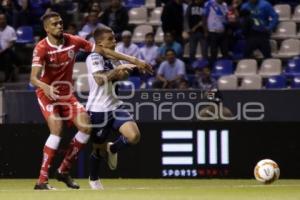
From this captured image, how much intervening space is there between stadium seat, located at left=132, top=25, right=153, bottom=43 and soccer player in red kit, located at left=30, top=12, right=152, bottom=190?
8.82m

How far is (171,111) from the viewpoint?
17875 millimetres

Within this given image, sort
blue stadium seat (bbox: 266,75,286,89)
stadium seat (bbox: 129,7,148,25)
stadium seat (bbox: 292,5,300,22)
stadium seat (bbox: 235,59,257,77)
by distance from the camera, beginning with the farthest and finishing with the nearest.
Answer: stadium seat (bbox: 129,7,148,25) → stadium seat (bbox: 292,5,300,22) → stadium seat (bbox: 235,59,257,77) → blue stadium seat (bbox: 266,75,286,89)

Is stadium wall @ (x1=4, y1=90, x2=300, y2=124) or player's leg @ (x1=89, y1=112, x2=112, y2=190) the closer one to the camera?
player's leg @ (x1=89, y1=112, x2=112, y2=190)

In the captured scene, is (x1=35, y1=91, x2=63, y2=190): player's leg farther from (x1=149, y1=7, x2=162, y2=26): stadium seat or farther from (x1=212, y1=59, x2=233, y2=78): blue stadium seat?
(x1=149, y1=7, x2=162, y2=26): stadium seat

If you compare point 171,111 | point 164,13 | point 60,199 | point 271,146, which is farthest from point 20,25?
point 60,199

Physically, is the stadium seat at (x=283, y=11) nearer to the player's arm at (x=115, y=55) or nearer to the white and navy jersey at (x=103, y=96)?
the white and navy jersey at (x=103, y=96)

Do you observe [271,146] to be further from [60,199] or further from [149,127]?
[60,199]

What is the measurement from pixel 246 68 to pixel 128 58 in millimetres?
8006

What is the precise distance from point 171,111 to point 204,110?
63 centimetres

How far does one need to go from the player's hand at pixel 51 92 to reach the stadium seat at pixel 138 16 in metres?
9.81

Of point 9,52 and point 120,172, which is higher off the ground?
point 9,52

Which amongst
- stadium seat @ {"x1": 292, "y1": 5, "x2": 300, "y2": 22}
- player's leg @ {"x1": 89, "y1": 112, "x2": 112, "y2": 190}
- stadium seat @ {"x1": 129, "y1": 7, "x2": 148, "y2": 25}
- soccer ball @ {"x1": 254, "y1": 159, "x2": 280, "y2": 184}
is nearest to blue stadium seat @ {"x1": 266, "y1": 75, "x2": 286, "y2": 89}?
stadium seat @ {"x1": 292, "y1": 5, "x2": 300, "y2": 22}

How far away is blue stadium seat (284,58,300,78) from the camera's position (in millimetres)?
20459

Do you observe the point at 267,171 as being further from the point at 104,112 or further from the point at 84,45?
Result: the point at 84,45
